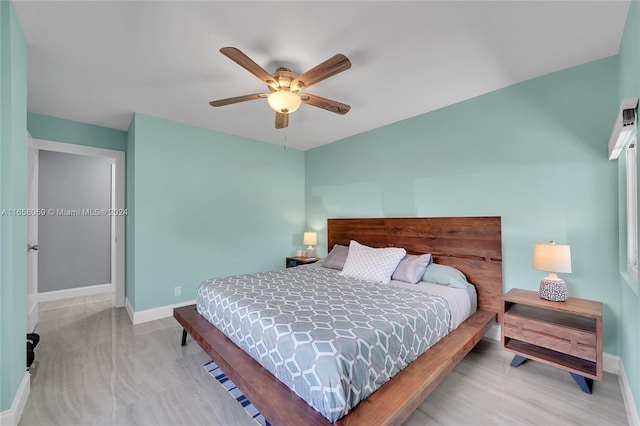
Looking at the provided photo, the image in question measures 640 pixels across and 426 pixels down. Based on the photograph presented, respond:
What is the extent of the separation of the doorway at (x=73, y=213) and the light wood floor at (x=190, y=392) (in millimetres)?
919

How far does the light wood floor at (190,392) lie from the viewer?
1.75 m

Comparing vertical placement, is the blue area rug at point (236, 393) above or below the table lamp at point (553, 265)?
below

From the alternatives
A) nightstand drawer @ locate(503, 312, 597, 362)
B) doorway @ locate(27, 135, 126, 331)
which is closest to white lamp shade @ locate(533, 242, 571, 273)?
nightstand drawer @ locate(503, 312, 597, 362)

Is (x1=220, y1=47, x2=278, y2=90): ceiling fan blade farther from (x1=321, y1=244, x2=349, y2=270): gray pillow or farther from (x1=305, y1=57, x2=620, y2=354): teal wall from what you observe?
(x1=321, y1=244, x2=349, y2=270): gray pillow

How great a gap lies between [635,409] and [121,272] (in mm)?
5294

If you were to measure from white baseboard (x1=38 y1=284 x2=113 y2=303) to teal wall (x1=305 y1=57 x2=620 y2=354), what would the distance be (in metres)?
5.03

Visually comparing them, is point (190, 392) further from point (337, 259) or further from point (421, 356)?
point (337, 259)

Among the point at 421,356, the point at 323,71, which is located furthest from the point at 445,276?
the point at 323,71

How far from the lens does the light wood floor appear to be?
1.75m

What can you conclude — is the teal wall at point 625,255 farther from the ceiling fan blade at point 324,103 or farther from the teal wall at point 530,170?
the ceiling fan blade at point 324,103

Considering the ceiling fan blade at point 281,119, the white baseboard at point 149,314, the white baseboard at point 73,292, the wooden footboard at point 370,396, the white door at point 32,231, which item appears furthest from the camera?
the white baseboard at point 73,292

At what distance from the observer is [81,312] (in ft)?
12.2

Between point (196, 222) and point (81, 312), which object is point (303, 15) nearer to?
point (196, 222)

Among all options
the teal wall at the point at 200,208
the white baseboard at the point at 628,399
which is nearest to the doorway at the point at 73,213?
the teal wall at the point at 200,208
